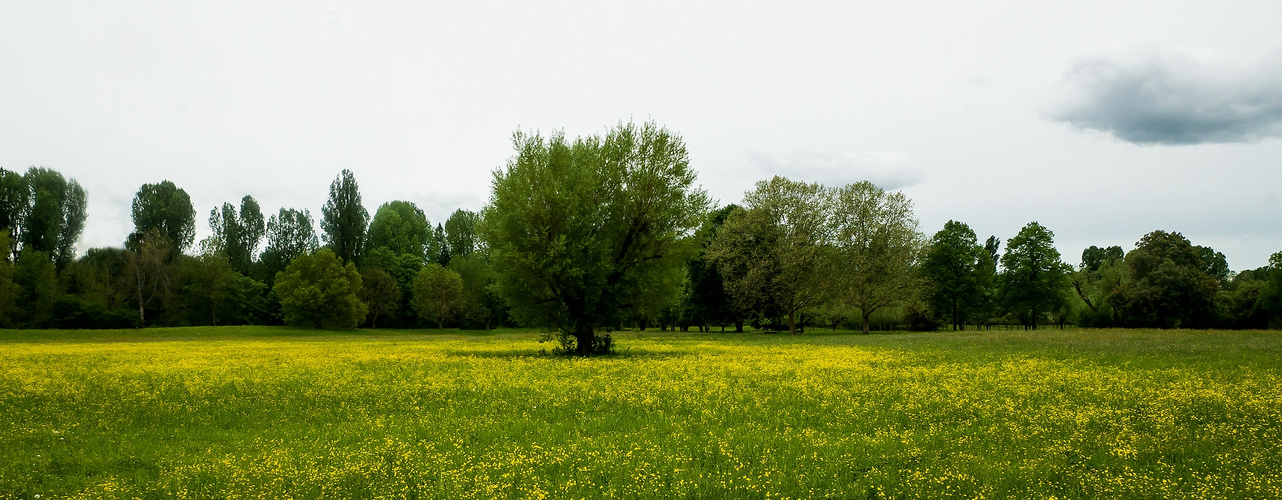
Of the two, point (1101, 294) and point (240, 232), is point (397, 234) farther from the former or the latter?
point (1101, 294)

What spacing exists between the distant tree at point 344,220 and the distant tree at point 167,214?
63.9 feet

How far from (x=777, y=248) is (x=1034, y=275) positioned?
37.6 m

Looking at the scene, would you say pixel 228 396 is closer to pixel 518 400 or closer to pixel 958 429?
pixel 518 400

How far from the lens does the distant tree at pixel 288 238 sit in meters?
111

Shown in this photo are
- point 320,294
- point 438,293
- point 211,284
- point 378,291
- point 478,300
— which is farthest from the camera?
point 478,300

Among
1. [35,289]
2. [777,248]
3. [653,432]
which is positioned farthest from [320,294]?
[653,432]

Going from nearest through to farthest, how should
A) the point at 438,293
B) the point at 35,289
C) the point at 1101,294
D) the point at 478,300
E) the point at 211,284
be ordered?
the point at 35,289 → the point at 1101,294 → the point at 211,284 → the point at 438,293 → the point at 478,300

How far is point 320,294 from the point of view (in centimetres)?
8294

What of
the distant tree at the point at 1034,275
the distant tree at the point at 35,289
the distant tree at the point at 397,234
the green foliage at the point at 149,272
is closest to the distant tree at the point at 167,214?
the green foliage at the point at 149,272

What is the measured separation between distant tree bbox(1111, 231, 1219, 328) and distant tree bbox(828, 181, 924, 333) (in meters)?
23.6

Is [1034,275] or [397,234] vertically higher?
[397,234]

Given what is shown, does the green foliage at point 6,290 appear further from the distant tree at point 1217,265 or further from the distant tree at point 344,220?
the distant tree at point 1217,265

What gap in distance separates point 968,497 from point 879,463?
1991 millimetres

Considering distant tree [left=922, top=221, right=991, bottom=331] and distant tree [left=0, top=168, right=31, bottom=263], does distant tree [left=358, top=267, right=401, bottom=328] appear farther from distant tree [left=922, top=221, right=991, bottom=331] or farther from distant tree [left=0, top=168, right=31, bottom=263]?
distant tree [left=922, top=221, right=991, bottom=331]
